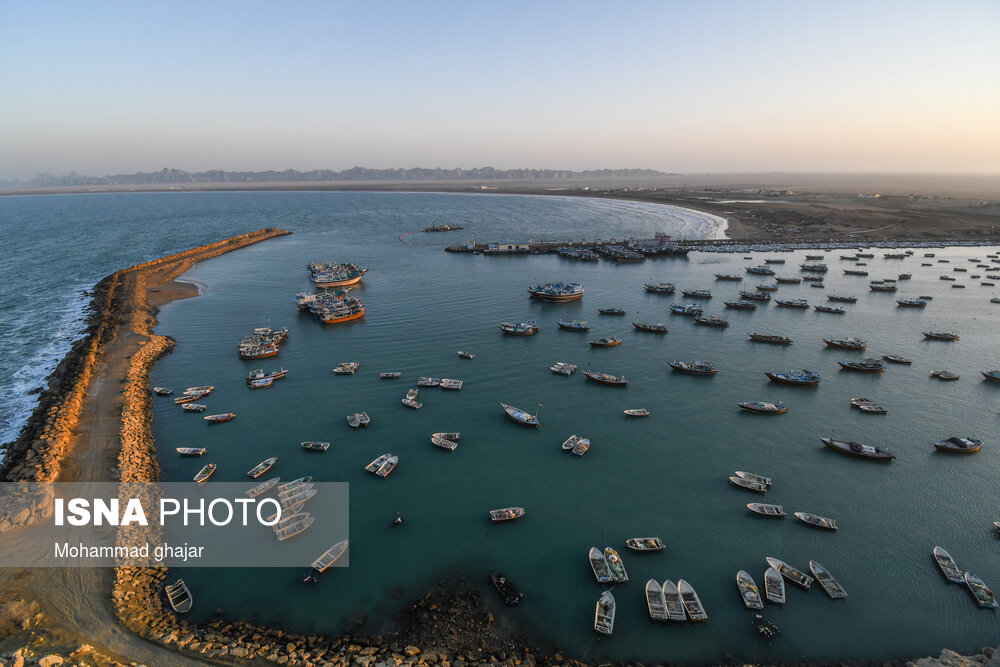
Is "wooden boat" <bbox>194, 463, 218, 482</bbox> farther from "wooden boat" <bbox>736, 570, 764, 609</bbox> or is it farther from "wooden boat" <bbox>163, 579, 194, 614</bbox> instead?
"wooden boat" <bbox>736, 570, 764, 609</bbox>

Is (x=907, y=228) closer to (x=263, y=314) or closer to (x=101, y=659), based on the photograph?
(x=263, y=314)

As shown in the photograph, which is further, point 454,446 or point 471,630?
point 454,446

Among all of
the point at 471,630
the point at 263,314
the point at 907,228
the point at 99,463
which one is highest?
the point at 907,228

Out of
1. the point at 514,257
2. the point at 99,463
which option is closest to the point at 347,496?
the point at 99,463

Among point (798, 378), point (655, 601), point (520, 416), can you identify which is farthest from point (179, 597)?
point (798, 378)

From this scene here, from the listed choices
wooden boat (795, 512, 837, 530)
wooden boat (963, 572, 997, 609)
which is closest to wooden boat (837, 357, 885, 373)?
wooden boat (795, 512, 837, 530)

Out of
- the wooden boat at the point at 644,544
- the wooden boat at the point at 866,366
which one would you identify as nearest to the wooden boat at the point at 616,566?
the wooden boat at the point at 644,544

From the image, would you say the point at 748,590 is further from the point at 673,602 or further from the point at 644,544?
the point at 644,544
